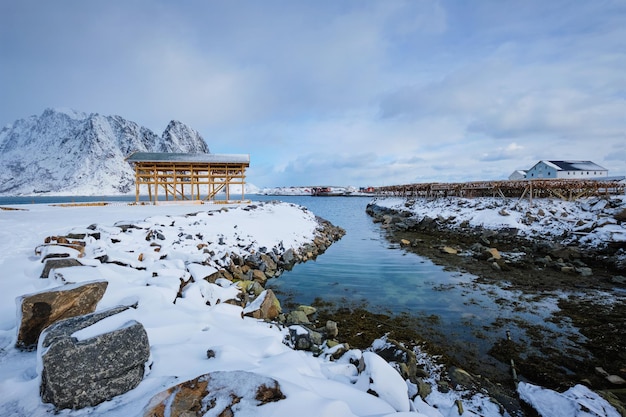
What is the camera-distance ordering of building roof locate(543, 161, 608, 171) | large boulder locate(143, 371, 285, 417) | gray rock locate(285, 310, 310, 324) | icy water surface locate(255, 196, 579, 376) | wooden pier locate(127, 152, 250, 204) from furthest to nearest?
building roof locate(543, 161, 608, 171)
wooden pier locate(127, 152, 250, 204)
gray rock locate(285, 310, 310, 324)
icy water surface locate(255, 196, 579, 376)
large boulder locate(143, 371, 285, 417)

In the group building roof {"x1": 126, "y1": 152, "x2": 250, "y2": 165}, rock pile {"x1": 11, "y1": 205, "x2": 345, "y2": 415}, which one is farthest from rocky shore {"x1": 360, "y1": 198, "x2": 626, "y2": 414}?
building roof {"x1": 126, "y1": 152, "x2": 250, "y2": 165}

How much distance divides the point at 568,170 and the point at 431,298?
64.3m

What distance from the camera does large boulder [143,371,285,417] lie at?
2678 mm

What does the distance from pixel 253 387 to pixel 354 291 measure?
798 cm

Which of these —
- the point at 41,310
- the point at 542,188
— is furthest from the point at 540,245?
the point at 41,310

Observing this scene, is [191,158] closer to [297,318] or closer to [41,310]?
[297,318]

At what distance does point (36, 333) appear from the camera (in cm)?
386

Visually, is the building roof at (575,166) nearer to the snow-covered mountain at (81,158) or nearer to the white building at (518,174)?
the white building at (518,174)

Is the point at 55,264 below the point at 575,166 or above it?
below

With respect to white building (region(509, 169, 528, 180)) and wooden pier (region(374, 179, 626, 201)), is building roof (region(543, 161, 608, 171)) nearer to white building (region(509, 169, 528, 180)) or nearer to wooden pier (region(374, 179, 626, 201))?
white building (region(509, 169, 528, 180))

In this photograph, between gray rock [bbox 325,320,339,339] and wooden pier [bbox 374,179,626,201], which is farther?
wooden pier [bbox 374,179,626,201]

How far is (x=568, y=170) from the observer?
52.4 metres

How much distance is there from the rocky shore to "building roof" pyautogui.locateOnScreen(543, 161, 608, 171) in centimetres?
4039

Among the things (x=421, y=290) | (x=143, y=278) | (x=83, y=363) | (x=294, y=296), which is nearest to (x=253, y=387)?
(x=83, y=363)
